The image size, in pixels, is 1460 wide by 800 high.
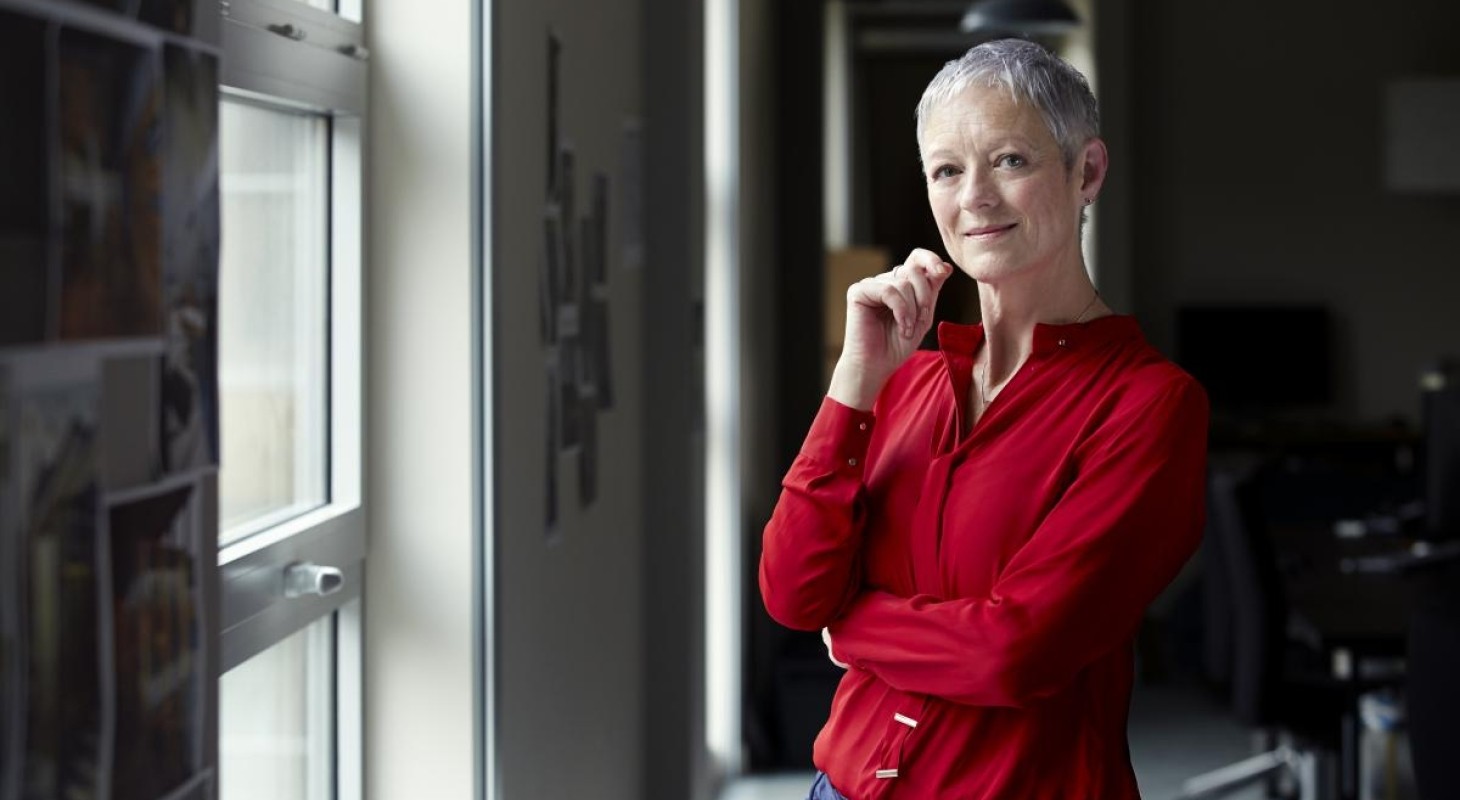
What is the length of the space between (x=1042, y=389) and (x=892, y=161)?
794 centimetres

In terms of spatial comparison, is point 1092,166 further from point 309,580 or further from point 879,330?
point 309,580

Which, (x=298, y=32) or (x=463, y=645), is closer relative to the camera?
(x=298, y=32)

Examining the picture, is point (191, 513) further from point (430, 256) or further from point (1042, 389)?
point (430, 256)

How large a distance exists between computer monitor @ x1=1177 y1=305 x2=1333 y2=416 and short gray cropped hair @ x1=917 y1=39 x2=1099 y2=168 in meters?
7.02

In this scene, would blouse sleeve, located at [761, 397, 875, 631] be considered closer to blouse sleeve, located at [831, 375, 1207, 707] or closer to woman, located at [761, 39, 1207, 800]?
woman, located at [761, 39, 1207, 800]

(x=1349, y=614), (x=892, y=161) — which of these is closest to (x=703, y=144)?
(x=1349, y=614)

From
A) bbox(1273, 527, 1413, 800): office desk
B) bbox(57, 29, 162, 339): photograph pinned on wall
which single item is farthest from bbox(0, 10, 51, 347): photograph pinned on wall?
bbox(1273, 527, 1413, 800): office desk

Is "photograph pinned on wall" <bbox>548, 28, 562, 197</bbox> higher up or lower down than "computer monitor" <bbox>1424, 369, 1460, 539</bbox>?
higher up

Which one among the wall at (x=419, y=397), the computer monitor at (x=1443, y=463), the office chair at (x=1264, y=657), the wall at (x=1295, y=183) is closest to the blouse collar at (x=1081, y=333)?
the wall at (x=419, y=397)

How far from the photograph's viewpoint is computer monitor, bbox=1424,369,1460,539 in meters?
5.18

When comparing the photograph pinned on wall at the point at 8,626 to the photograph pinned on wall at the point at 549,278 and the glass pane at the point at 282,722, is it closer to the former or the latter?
the glass pane at the point at 282,722

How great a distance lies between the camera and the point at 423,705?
2.41m

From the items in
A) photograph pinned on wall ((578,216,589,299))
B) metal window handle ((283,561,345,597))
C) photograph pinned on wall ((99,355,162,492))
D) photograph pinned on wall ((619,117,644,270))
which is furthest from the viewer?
photograph pinned on wall ((619,117,644,270))

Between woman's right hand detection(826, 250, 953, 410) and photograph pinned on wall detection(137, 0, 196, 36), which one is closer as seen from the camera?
photograph pinned on wall detection(137, 0, 196, 36)
